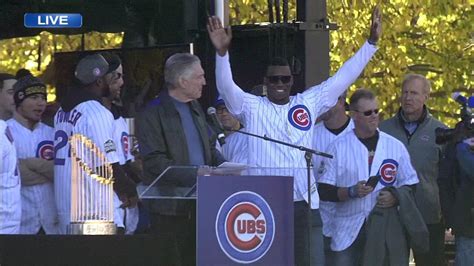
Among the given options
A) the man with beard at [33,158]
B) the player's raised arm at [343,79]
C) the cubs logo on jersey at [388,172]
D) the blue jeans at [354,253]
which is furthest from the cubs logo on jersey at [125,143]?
the cubs logo on jersey at [388,172]

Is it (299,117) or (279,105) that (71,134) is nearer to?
(279,105)

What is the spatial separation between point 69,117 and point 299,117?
160 cm

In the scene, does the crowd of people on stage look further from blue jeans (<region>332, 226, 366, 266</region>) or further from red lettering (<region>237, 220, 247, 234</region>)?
red lettering (<region>237, 220, 247, 234</region>)

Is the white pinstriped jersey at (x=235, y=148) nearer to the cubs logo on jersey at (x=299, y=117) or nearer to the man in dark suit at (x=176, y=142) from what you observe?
the man in dark suit at (x=176, y=142)

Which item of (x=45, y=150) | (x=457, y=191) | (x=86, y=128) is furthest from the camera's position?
(x=457, y=191)

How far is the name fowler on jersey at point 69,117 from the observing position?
1004cm

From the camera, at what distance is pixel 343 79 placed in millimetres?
10625

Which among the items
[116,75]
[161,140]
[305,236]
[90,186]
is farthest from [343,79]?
[90,186]

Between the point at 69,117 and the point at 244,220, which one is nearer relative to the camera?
the point at 244,220

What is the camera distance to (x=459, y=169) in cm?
1125

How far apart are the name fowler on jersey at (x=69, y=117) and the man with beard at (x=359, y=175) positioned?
182cm

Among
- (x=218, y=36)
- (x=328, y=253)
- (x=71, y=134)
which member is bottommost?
(x=328, y=253)

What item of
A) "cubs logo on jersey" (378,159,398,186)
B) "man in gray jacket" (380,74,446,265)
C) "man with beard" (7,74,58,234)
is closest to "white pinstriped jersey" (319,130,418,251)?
"cubs logo on jersey" (378,159,398,186)

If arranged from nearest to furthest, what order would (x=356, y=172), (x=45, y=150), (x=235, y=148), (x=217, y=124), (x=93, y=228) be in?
(x=217, y=124) → (x=93, y=228) → (x=45, y=150) → (x=356, y=172) → (x=235, y=148)
